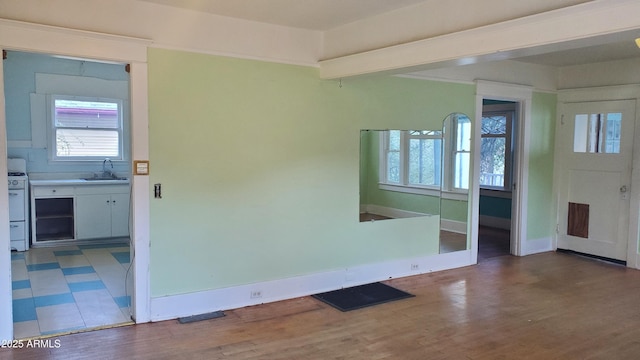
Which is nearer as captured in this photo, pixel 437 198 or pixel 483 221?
pixel 437 198

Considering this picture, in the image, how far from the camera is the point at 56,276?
15.8 feet

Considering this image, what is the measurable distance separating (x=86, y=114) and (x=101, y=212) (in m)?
1.49

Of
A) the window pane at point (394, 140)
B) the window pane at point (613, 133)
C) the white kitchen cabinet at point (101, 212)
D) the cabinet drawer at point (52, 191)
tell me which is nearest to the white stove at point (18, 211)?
the cabinet drawer at point (52, 191)

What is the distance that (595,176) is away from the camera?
6.00m

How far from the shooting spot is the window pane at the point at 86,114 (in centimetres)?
662

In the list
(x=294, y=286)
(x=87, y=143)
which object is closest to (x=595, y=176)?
(x=294, y=286)

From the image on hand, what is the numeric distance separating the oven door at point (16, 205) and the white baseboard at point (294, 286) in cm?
328

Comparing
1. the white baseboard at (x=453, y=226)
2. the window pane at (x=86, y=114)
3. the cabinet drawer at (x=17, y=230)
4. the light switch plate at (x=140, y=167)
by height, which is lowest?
the cabinet drawer at (x=17, y=230)

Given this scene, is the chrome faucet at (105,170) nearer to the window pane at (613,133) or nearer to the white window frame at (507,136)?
the white window frame at (507,136)

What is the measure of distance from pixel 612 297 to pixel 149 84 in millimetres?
4561

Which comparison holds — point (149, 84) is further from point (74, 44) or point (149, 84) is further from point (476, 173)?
point (476, 173)

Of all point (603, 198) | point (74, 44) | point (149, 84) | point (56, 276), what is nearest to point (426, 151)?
point (603, 198)

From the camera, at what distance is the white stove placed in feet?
19.2

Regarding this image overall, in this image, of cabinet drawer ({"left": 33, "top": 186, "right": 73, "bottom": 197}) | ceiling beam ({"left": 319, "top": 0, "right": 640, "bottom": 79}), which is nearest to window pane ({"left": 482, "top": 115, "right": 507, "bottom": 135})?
ceiling beam ({"left": 319, "top": 0, "right": 640, "bottom": 79})
